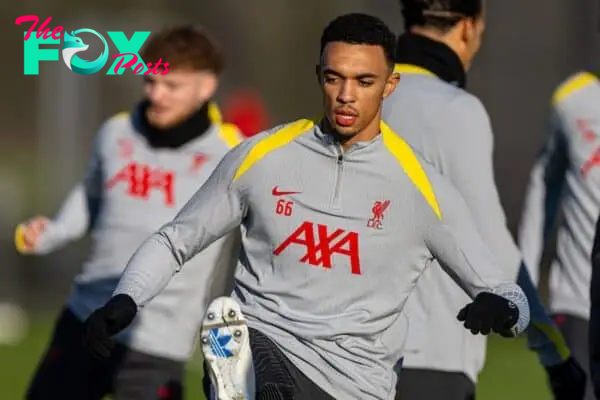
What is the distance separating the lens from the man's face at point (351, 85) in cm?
634

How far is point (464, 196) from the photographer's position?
23.3 ft

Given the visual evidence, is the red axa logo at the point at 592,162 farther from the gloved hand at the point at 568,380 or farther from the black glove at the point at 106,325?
the black glove at the point at 106,325

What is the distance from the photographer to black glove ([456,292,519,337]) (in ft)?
20.1

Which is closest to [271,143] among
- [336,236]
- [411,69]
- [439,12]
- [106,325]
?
[336,236]

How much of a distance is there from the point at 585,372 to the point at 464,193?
1.48 meters

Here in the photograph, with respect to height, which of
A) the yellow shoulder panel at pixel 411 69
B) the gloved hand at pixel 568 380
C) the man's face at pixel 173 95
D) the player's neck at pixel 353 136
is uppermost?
the yellow shoulder panel at pixel 411 69

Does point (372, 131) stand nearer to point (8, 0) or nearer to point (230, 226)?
point (230, 226)

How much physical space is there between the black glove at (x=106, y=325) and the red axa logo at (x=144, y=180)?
8.76ft

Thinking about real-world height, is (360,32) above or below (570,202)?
above

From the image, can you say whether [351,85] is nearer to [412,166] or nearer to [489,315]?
[412,166]

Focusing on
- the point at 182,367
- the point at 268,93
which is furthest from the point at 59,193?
the point at 182,367

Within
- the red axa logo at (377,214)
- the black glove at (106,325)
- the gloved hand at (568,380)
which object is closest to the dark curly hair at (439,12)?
the red axa logo at (377,214)

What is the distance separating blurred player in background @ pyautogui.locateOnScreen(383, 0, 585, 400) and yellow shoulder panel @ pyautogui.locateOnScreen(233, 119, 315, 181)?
2.50 ft

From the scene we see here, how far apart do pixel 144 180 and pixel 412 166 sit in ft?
8.56
